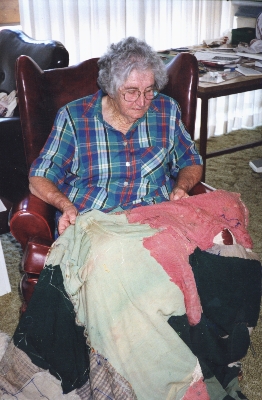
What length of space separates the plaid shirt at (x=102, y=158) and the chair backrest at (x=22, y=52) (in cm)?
68

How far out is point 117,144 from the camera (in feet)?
5.69

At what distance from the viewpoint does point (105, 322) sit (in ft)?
4.21

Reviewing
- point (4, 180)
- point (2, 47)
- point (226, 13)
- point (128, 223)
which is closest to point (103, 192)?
point (128, 223)

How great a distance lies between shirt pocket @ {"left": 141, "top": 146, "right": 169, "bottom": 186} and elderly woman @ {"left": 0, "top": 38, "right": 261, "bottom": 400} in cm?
11

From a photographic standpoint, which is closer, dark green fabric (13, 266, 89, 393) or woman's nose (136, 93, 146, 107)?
dark green fabric (13, 266, 89, 393)

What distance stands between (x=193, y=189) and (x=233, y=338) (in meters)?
0.57

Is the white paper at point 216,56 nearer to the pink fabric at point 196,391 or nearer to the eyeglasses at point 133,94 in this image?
the eyeglasses at point 133,94

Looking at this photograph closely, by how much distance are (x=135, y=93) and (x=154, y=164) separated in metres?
0.27

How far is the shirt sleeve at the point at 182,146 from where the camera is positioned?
183 centimetres

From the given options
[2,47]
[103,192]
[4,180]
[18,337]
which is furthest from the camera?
[2,47]

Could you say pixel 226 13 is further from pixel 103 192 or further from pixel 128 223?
pixel 128 223

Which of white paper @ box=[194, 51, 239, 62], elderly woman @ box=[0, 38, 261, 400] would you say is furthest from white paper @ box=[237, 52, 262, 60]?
elderly woman @ box=[0, 38, 261, 400]

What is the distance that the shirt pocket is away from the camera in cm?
176

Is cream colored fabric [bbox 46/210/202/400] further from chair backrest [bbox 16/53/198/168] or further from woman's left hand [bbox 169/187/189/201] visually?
chair backrest [bbox 16/53/198/168]
